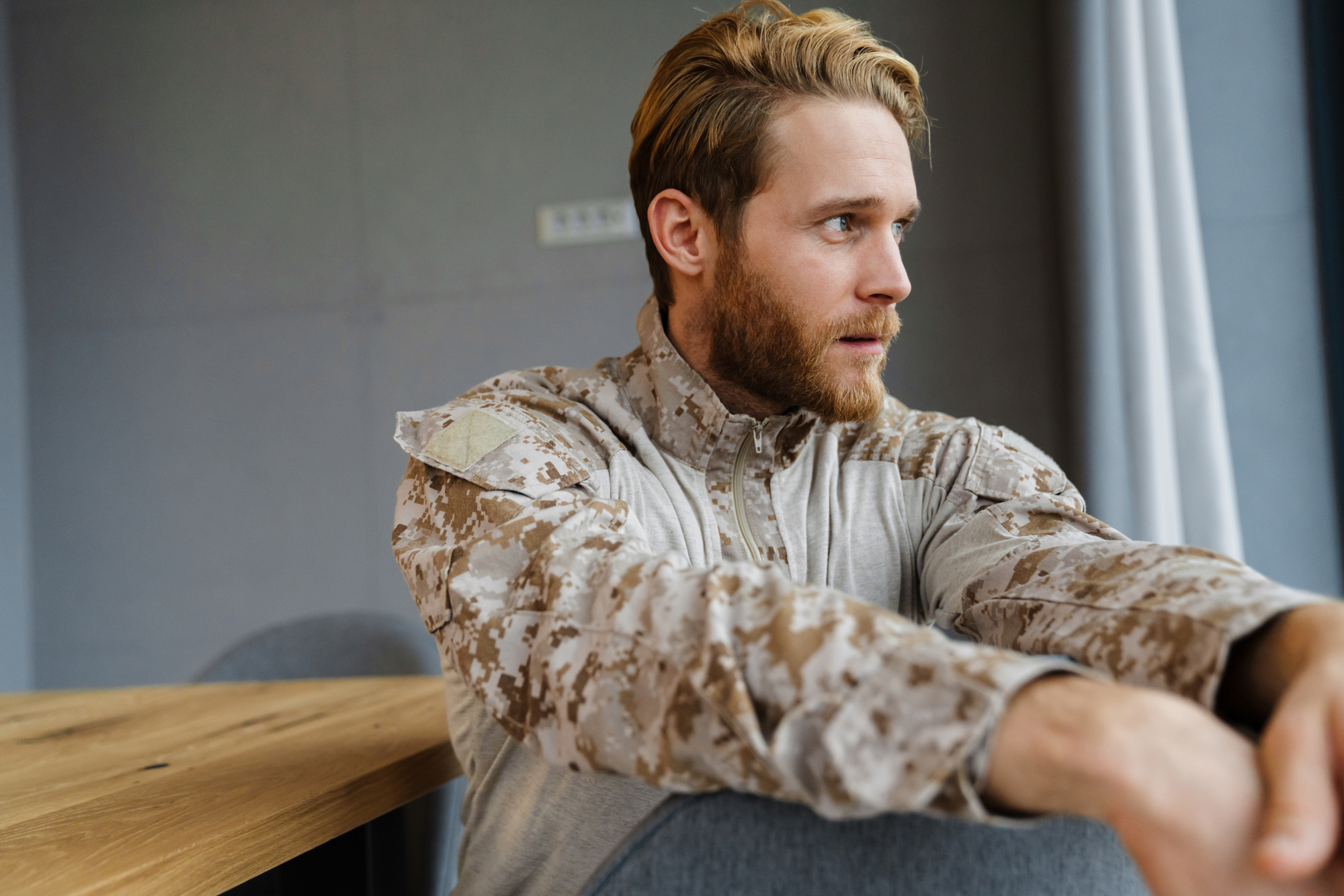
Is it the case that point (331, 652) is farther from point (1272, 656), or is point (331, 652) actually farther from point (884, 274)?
point (1272, 656)

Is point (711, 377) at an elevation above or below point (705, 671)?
above

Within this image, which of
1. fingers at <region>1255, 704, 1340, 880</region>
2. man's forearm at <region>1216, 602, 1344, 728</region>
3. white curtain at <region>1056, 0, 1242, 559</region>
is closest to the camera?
fingers at <region>1255, 704, 1340, 880</region>

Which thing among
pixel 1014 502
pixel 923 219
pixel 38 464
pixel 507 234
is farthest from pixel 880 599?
pixel 38 464

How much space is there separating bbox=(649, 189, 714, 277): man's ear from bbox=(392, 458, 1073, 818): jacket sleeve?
53 cm

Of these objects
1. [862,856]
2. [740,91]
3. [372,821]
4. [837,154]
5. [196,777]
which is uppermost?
[740,91]

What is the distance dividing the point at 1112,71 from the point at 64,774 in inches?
79.6

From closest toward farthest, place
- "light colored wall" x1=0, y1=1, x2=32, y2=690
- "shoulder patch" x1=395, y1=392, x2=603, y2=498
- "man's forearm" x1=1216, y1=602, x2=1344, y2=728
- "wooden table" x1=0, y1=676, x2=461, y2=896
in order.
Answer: "man's forearm" x1=1216, y1=602, x2=1344, y2=728, "wooden table" x1=0, y1=676, x2=461, y2=896, "shoulder patch" x1=395, y1=392, x2=603, y2=498, "light colored wall" x1=0, y1=1, x2=32, y2=690

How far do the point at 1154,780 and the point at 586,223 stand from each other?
95.1 inches

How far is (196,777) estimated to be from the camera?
879 millimetres

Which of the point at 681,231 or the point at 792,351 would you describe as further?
the point at 681,231

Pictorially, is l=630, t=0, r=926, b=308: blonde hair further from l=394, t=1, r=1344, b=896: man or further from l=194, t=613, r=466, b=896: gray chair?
l=194, t=613, r=466, b=896: gray chair

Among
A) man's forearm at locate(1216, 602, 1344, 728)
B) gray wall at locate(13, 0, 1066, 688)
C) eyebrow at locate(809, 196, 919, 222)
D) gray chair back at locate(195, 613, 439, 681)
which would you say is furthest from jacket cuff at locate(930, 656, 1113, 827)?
gray wall at locate(13, 0, 1066, 688)

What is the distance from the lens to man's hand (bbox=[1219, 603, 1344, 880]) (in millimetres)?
392

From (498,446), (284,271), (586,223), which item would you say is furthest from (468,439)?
(284,271)
